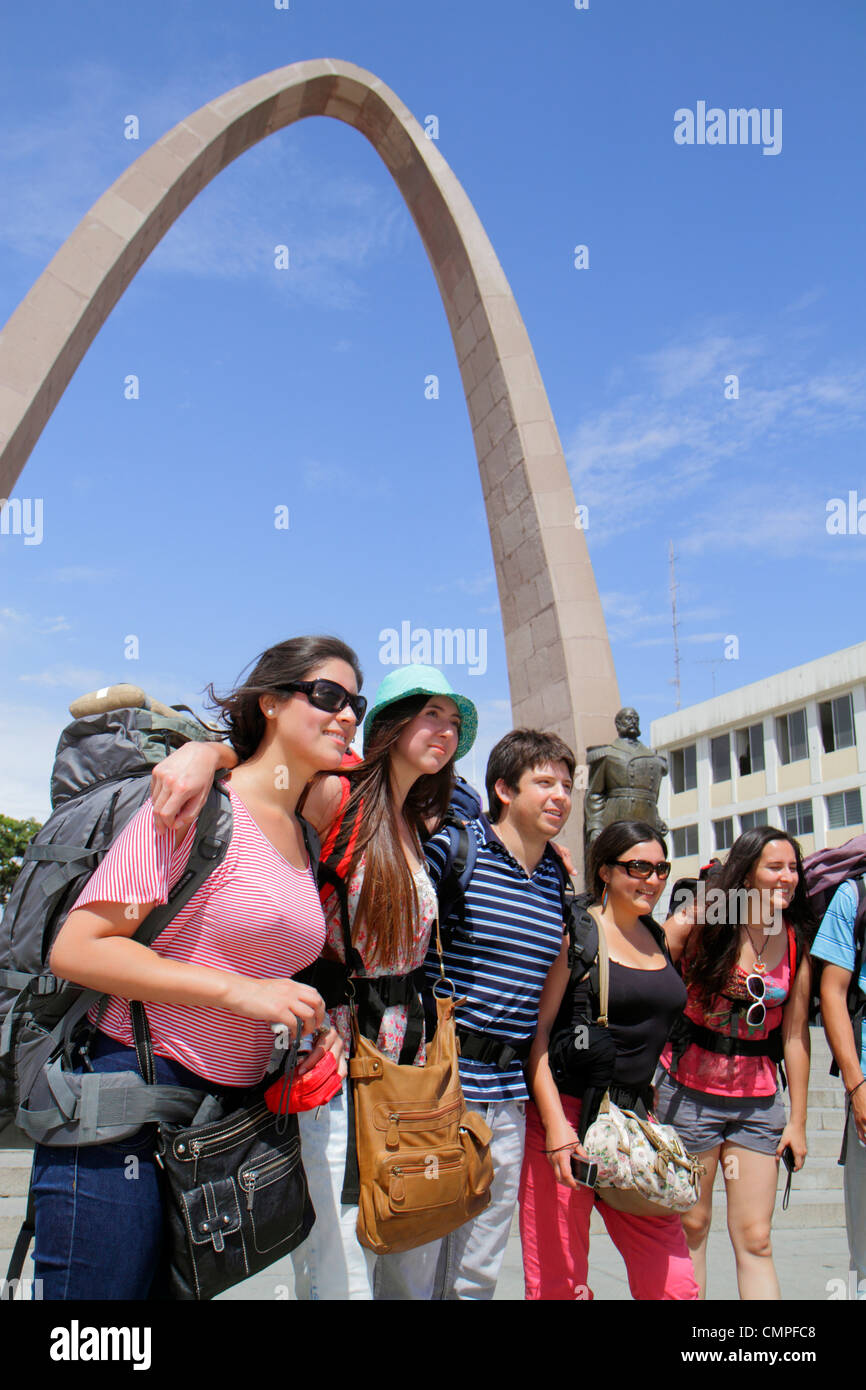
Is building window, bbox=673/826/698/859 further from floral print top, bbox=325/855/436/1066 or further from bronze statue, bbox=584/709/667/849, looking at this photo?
floral print top, bbox=325/855/436/1066

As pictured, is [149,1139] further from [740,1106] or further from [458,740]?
[740,1106]

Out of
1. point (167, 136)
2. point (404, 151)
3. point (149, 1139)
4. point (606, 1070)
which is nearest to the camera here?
point (149, 1139)

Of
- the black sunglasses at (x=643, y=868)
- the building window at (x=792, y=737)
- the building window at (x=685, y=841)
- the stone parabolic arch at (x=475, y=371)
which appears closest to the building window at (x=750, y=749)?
the building window at (x=792, y=737)

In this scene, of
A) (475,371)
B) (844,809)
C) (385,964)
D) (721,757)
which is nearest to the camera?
(385,964)

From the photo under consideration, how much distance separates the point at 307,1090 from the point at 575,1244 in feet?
4.19

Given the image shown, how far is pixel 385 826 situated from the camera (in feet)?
7.47

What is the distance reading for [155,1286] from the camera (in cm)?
175

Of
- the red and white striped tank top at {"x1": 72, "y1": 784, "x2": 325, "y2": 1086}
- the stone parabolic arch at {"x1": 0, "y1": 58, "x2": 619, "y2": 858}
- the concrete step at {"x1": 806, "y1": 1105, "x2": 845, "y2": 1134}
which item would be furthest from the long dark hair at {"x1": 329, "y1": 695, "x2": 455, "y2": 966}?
the stone parabolic arch at {"x1": 0, "y1": 58, "x2": 619, "y2": 858}

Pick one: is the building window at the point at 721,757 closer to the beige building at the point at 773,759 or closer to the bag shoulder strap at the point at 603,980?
the beige building at the point at 773,759

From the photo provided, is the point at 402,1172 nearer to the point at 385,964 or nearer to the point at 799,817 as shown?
the point at 385,964

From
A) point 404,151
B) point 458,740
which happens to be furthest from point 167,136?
point 458,740

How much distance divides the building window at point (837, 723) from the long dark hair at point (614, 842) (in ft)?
88.4

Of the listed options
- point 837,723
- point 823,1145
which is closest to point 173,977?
point 823,1145
